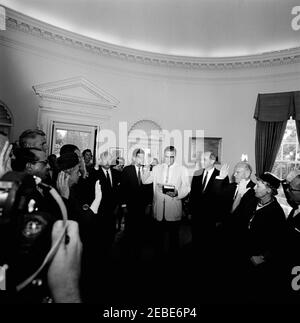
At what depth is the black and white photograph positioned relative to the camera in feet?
5.45

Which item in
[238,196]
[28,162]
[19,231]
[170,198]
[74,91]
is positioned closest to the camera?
[19,231]

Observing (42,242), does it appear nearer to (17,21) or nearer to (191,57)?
(17,21)

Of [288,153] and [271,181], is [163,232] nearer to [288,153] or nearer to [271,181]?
[271,181]

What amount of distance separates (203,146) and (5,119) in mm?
6288

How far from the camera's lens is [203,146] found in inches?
354

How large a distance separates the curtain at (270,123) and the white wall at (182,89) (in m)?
0.26

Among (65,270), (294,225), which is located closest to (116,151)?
(294,225)

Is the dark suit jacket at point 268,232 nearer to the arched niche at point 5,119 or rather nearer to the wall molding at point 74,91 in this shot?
the arched niche at point 5,119

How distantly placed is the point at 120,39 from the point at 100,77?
1.50 m

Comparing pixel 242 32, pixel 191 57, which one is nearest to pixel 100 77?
pixel 191 57

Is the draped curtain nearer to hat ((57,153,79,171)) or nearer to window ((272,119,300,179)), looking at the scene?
window ((272,119,300,179))

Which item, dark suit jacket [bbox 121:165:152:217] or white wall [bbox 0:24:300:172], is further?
white wall [bbox 0:24:300:172]

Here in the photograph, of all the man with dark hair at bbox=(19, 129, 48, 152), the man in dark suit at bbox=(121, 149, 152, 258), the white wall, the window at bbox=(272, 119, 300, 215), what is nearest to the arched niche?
the white wall

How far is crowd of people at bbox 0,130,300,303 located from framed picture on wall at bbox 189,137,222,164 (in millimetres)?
3685
